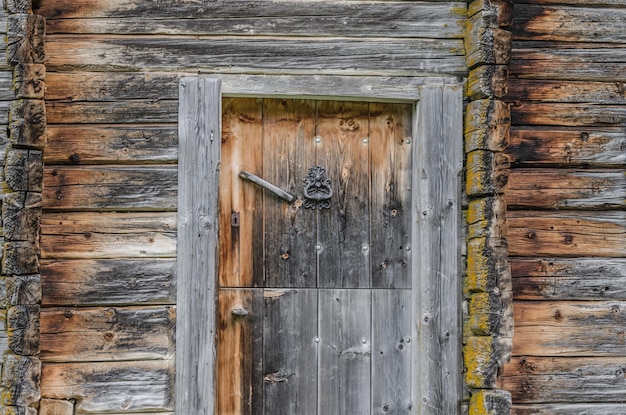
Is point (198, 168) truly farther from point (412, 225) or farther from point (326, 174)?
point (412, 225)

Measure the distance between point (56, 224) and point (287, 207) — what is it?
118cm

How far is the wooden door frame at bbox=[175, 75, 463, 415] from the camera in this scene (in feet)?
13.8

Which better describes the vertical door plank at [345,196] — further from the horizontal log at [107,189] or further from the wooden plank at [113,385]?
the wooden plank at [113,385]

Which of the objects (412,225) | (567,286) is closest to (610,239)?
(567,286)

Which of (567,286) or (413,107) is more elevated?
(413,107)

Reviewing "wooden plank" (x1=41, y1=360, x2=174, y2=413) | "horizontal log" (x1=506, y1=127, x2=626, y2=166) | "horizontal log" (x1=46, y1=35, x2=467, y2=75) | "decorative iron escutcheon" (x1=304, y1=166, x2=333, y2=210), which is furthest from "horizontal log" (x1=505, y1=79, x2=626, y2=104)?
"wooden plank" (x1=41, y1=360, x2=174, y2=413)

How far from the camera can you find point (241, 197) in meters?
4.37

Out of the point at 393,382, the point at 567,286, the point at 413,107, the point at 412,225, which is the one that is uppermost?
the point at 413,107

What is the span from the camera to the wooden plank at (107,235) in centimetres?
423

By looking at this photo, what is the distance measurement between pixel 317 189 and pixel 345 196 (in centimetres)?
16

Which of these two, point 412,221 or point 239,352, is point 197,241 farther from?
point 412,221

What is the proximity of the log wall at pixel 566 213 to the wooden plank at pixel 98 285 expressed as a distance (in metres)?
1.89

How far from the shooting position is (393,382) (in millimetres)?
4402

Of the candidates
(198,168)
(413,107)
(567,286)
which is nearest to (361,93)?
(413,107)
